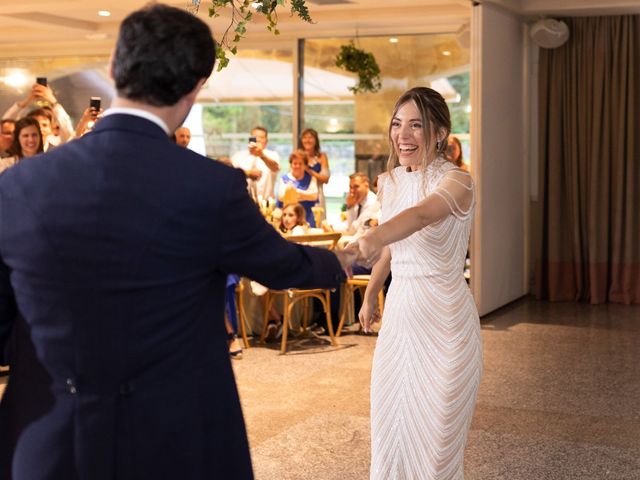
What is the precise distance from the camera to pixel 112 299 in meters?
1.70

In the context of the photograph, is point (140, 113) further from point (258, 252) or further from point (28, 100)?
point (28, 100)

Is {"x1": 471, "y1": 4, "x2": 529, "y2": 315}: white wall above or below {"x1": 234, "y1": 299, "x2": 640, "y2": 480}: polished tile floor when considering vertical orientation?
above

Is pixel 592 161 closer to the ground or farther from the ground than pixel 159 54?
closer to the ground

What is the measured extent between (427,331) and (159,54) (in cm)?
179

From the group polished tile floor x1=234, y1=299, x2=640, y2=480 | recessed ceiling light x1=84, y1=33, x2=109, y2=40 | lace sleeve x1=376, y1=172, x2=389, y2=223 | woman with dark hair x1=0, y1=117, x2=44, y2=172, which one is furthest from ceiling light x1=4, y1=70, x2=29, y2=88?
lace sleeve x1=376, y1=172, x2=389, y2=223

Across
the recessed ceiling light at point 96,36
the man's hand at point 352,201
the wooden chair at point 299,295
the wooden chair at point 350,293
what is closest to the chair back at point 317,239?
the wooden chair at point 299,295

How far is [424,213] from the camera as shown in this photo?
3012 mm

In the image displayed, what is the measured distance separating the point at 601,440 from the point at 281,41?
8251 millimetres

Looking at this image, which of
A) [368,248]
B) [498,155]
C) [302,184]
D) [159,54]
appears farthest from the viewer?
[302,184]

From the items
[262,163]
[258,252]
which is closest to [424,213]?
[258,252]

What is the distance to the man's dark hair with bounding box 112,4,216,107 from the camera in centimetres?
169

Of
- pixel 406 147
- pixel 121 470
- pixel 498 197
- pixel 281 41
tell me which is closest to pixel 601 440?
pixel 406 147

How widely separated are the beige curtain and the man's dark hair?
29.7 feet

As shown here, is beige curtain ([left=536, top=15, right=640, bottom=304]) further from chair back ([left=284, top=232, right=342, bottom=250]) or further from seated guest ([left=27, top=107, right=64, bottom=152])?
seated guest ([left=27, top=107, right=64, bottom=152])
